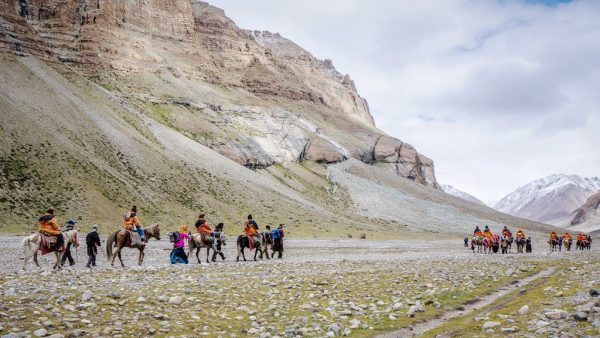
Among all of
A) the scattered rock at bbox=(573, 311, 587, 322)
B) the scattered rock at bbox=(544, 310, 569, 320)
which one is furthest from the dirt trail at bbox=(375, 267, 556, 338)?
the scattered rock at bbox=(573, 311, 587, 322)

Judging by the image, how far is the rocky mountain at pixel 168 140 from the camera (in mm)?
71375

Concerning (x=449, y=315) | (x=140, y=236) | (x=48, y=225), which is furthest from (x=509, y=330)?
(x=48, y=225)

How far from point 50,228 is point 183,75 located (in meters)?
143

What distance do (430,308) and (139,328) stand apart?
30.1 feet

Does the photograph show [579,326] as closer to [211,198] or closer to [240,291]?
[240,291]

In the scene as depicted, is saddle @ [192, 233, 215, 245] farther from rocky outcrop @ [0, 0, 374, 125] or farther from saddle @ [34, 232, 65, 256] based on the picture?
rocky outcrop @ [0, 0, 374, 125]

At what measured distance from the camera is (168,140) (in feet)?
358

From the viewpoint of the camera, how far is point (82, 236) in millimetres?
54719

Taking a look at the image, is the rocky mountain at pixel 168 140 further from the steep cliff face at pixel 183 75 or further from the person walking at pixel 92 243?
the person walking at pixel 92 243

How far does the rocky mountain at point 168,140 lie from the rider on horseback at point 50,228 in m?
34.9

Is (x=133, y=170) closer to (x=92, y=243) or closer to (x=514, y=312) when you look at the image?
(x=92, y=243)

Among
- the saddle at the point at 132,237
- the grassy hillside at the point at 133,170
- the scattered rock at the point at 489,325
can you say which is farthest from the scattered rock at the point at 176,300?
the grassy hillside at the point at 133,170

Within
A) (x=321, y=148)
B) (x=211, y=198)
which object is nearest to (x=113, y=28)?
(x=321, y=148)

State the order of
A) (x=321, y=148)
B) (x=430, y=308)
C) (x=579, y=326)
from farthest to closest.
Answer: (x=321, y=148)
(x=430, y=308)
(x=579, y=326)
